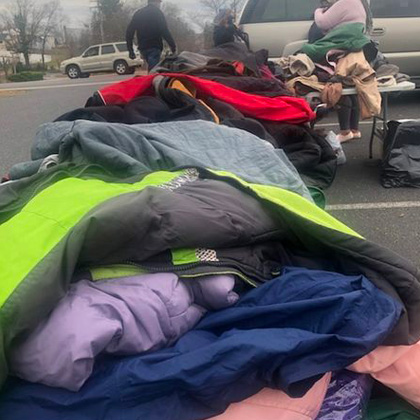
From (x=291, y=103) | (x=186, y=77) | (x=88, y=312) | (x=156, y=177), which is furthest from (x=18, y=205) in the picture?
(x=291, y=103)

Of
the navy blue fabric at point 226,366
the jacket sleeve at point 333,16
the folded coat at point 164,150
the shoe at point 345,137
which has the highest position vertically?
the jacket sleeve at point 333,16

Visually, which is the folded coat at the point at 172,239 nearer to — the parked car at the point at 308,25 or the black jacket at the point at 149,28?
the parked car at the point at 308,25

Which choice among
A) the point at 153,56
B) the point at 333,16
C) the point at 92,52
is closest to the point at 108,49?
the point at 92,52

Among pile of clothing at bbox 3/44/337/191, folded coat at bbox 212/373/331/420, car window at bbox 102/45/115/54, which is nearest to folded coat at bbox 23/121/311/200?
pile of clothing at bbox 3/44/337/191

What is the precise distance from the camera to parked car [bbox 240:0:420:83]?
7.31 metres

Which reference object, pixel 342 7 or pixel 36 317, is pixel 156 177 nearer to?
pixel 36 317

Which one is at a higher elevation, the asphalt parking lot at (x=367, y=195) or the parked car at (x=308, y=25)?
the parked car at (x=308, y=25)

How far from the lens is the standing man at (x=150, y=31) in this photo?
793 cm

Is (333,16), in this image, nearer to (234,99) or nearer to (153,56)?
(234,99)

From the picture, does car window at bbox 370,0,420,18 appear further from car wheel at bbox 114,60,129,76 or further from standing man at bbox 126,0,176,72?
car wheel at bbox 114,60,129,76

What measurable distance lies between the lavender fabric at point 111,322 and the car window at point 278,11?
6.72 meters

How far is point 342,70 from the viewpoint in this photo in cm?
381

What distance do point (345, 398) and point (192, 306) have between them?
445 millimetres

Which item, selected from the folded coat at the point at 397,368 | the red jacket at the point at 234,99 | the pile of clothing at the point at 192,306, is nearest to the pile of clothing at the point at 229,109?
the red jacket at the point at 234,99
